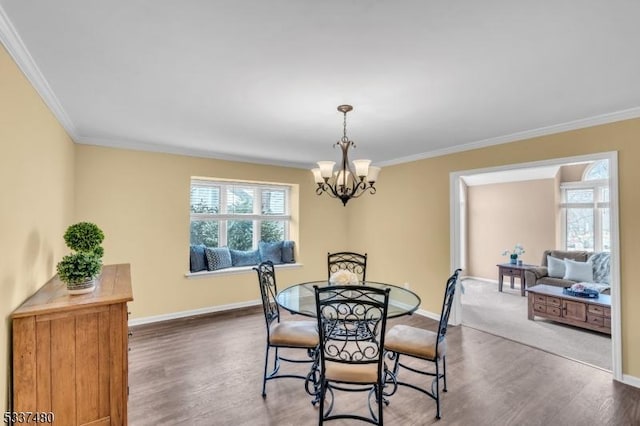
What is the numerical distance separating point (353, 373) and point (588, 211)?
668 centimetres

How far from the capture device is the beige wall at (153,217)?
3.80m

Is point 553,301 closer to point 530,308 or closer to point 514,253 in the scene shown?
point 530,308

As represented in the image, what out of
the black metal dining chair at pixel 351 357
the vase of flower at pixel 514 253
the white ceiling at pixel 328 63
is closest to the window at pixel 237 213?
the white ceiling at pixel 328 63

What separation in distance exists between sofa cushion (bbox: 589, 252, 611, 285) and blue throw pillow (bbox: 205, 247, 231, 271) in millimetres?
6125

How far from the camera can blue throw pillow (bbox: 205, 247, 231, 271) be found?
461 cm

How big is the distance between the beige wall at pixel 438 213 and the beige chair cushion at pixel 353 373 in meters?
2.51

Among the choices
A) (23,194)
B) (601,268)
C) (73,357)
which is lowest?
(601,268)

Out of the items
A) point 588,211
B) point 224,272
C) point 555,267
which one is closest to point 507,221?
point 588,211

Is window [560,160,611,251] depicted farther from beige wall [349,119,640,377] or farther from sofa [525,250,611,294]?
beige wall [349,119,640,377]

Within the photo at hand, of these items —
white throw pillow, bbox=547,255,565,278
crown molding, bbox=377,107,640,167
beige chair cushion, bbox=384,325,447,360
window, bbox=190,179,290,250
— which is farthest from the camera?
white throw pillow, bbox=547,255,565,278

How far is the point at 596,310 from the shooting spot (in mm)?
3854

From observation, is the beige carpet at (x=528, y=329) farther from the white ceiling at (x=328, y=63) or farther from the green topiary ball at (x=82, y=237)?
the green topiary ball at (x=82, y=237)

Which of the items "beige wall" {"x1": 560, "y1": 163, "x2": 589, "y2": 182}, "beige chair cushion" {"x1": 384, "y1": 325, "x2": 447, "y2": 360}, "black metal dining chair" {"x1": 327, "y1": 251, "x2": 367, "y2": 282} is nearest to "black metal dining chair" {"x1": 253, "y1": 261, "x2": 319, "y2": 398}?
"beige chair cushion" {"x1": 384, "y1": 325, "x2": 447, "y2": 360}

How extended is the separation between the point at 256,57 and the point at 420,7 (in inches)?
37.5
